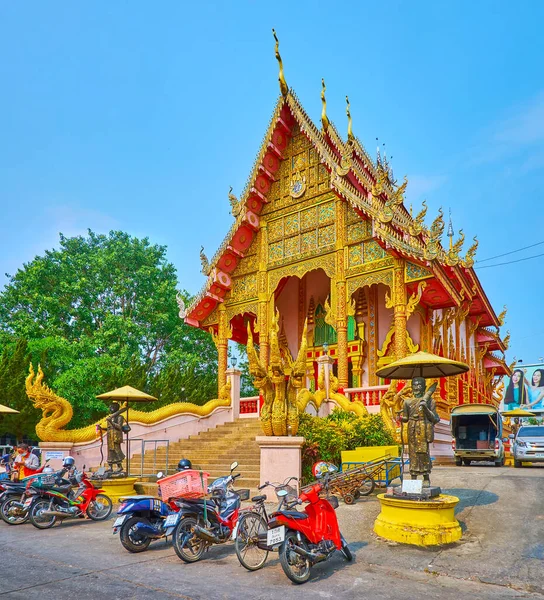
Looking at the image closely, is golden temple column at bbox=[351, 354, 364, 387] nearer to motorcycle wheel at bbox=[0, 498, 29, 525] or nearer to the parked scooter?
motorcycle wheel at bbox=[0, 498, 29, 525]

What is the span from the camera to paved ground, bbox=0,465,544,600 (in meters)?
4.82

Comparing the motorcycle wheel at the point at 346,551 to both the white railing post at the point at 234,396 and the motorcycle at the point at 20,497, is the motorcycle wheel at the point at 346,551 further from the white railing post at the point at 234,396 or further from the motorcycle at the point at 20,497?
the white railing post at the point at 234,396

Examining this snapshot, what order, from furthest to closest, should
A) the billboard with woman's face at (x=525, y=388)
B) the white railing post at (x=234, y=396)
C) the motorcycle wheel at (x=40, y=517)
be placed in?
the billboard with woman's face at (x=525, y=388) → the white railing post at (x=234, y=396) → the motorcycle wheel at (x=40, y=517)

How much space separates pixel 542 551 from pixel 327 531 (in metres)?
2.46

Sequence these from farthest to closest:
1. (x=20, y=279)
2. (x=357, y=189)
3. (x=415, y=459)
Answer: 1. (x=20, y=279)
2. (x=357, y=189)
3. (x=415, y=459)

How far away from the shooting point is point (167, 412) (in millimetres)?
15133

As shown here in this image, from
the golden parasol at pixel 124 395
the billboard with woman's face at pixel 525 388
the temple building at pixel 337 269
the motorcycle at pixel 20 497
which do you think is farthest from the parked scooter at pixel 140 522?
the billboard with woman's face at pixel 525 388

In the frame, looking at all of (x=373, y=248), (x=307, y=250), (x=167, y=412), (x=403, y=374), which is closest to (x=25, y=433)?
(x=167, y=412)

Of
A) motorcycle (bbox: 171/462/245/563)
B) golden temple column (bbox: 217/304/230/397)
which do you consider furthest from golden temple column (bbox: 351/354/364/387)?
motorcycle (bbox: 171/462/245/563)

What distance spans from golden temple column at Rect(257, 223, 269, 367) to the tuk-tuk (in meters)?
6.14

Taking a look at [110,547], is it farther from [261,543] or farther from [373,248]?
[373,248]

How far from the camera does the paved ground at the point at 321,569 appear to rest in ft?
15.8

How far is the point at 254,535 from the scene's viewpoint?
566 cm

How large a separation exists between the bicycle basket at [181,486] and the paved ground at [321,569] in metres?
0.69
